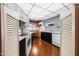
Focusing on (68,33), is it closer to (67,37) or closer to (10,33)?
(67,37)

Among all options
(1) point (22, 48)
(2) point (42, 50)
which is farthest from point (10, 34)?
(2) point (42, 50)

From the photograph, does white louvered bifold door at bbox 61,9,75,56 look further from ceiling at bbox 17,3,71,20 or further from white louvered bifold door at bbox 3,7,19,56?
white louvered bifold door at bbox 3,7,19,56

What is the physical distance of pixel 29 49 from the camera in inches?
49.4

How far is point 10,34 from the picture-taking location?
1.22 metres

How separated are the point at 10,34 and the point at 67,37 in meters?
0.74

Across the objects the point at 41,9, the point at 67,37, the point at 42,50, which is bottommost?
the point at 42,50

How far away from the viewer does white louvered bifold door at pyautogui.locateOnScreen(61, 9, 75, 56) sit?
120cm

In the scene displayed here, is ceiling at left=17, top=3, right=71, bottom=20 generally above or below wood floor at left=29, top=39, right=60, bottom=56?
above

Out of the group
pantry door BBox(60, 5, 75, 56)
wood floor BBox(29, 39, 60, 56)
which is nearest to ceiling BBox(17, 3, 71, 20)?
pantry door BBox(60, 5, 75, 56)

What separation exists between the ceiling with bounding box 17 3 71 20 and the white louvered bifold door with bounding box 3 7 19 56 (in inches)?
6.8

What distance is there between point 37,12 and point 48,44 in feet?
1.50

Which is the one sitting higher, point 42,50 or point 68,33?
point 68,33

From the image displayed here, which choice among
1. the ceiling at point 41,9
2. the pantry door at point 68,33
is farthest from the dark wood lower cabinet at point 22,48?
the pantry door at point 68,33

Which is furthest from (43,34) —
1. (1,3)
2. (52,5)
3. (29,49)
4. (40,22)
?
(1,3)
